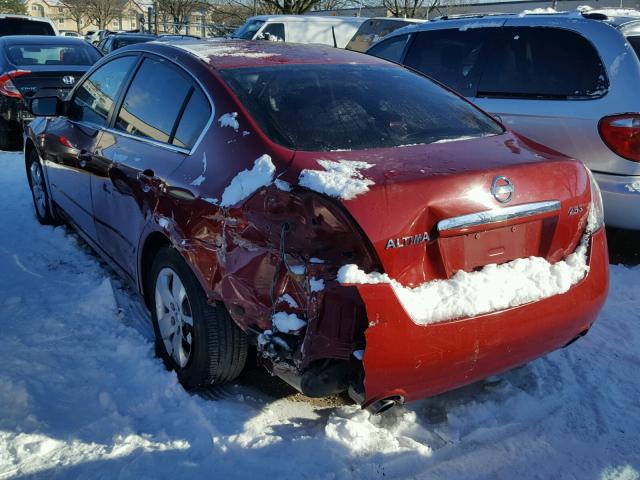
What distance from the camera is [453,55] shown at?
5.70m

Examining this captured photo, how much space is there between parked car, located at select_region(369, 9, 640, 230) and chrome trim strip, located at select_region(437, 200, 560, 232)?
84.3 inches

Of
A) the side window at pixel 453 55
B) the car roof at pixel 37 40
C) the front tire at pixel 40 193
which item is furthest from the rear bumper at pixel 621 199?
the car roof at pixel 37 40

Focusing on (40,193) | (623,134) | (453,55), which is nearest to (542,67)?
(623,134)

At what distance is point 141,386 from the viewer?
2859mm

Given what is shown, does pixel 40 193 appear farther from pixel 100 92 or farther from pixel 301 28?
pixel 301 28

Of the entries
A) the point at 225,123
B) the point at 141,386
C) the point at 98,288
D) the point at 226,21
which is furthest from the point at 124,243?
the point at 226,21

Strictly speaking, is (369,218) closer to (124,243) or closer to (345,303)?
(345,303)

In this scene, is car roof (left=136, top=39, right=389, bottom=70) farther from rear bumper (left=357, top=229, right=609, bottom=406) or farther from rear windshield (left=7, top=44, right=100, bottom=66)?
rear windshield (left=7, top=44, right=100, bottom=66)

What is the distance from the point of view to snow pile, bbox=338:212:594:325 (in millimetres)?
2150

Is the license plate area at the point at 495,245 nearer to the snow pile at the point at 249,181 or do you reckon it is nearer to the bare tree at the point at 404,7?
the snow pile at the point at 249,181

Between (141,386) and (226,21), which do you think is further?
(226,21)

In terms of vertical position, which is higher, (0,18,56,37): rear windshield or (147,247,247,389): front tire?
(0,18,56,37): rear windshield

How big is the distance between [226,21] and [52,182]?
1316 inches

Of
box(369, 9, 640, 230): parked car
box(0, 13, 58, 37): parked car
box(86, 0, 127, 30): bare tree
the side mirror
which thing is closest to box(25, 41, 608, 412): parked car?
the side mirror
